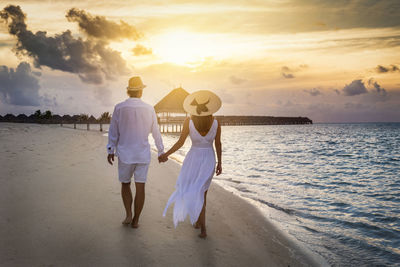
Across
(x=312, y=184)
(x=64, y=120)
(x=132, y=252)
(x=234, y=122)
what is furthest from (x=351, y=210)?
(x=234, y=122)

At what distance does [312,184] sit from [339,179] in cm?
248

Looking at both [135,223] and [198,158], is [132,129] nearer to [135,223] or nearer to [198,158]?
[198,158]

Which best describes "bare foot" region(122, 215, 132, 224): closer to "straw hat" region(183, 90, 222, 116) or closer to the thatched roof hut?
"straw hat" region(183, 90, 222, 116)

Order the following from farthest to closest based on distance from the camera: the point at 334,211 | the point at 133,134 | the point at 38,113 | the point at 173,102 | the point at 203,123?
the point at 38,113
the point at 173,102
the point at 334,211
the point at 133,134
the point at 203,123

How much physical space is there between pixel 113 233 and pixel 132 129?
1297 mm

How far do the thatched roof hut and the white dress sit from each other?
40.0 meters

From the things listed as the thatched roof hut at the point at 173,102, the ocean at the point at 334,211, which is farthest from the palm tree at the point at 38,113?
the ocean at the point at 334,211

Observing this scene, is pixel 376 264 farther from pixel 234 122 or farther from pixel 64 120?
pixel 234 122

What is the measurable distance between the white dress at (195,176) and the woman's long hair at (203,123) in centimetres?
4

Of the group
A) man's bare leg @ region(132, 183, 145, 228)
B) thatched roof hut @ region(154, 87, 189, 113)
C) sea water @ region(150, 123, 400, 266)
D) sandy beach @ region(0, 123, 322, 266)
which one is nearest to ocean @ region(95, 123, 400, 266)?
sea water @ region(150, 123, 400, 266)

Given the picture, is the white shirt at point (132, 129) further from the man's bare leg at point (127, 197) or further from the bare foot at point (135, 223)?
the bare foot at point (135, 223)

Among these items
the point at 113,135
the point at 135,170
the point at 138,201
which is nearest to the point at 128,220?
the point at 138,201

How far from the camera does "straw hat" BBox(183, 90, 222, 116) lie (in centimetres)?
358

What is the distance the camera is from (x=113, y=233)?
3617 mm
